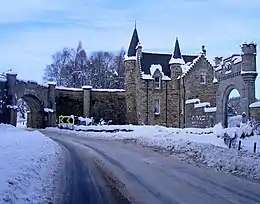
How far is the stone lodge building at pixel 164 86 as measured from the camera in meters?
55.6

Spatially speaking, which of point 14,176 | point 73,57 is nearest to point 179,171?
point 14,176

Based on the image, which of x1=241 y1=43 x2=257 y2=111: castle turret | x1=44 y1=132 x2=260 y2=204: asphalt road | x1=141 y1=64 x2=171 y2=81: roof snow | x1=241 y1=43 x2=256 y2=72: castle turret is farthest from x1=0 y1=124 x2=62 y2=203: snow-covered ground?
x1=141 y1=64 x2=171 y2=81: roof snow

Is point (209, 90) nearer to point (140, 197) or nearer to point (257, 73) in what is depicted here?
point (257, 73)

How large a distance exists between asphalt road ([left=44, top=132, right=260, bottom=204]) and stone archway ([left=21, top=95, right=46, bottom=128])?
117 ft

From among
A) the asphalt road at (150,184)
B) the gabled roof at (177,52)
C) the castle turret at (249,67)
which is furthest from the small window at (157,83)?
the asphalt road at (150,184)

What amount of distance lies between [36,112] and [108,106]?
1047 centimetres

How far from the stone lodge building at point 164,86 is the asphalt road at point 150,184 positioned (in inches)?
1545

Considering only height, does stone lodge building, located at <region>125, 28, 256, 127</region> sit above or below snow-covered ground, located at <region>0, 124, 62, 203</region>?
above

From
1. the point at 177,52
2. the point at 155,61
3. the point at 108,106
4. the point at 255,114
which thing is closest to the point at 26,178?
the point at 255,114

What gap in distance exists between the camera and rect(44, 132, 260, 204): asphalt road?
9016mm

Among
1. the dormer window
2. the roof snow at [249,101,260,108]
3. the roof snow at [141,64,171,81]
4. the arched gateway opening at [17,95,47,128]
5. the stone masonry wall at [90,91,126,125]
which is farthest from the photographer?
the stone masonry wall at [90,91,126,125]

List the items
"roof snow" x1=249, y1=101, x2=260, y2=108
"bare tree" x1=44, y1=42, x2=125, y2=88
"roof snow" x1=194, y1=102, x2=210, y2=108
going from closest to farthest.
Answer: "roof snow" x1=249, y1=101, x2=260, y2=108 → "roof snow" x1=194, y1=102, x2=210, y2=108 → "bare tree" x1=44, y1=42, x2=125, y2=88

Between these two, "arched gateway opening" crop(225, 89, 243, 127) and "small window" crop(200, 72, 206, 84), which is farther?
"small window" crop(200, 72, 206, 84)

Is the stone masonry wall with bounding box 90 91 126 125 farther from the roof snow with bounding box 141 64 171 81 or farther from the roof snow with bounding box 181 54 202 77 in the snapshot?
the roof snow with bounding box 181 54 202 77
